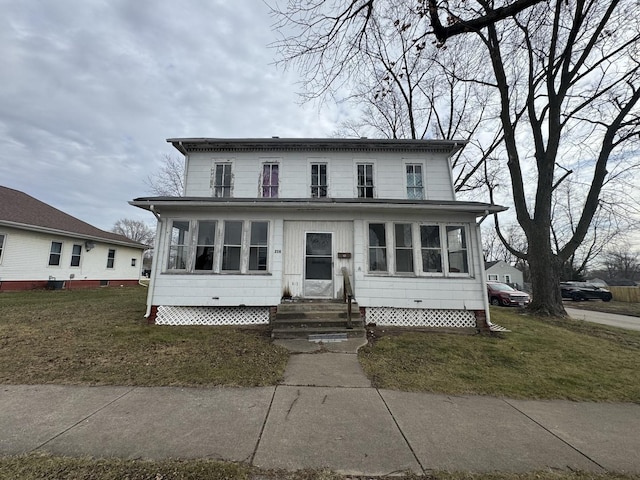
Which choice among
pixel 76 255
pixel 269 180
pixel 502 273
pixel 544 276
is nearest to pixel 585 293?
pixel 544 276

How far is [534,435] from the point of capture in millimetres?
3057

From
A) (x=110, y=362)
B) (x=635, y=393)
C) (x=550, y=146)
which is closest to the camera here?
(x=635, y=393)

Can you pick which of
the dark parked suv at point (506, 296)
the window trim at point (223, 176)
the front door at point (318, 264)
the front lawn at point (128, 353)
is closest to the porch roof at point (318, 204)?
the front door at point (318, 264)

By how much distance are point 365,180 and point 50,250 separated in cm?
1691

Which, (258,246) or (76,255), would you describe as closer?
(258,246)

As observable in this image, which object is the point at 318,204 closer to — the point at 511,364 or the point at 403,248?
the point at 403,248

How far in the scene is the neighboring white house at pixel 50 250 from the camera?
13.0 meters

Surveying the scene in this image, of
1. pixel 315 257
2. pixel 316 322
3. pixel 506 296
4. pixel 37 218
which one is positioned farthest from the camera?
pixel 506 296

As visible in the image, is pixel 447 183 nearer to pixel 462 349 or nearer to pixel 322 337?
pixel 462 349

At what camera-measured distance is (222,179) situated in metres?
10.1

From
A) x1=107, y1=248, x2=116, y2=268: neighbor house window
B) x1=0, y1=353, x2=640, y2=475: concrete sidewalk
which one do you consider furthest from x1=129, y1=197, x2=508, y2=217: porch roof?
x1=107, y1=248, x2=116, y2=268: neighbor house window

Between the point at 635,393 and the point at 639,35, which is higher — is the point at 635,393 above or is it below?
below

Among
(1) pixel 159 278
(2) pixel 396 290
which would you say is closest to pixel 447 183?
(2) pixel 396 290

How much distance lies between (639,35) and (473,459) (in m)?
16.0
